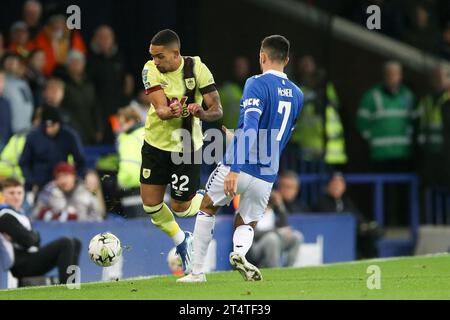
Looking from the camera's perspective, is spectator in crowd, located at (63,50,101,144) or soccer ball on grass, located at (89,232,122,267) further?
spectator in crowd, located at (63,50,101,144)

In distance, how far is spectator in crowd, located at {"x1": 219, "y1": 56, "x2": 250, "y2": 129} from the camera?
18781 millimetres

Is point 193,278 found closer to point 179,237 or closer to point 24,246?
point 179,237

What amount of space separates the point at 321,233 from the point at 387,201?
7.14 ft

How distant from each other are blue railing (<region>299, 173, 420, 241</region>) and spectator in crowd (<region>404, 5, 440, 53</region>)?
1.94m

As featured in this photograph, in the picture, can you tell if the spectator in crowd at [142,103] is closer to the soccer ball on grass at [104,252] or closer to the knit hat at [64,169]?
the knit hat at [64,169]

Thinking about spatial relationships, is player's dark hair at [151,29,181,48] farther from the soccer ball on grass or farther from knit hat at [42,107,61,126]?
knit hat at [42,107,61,126]

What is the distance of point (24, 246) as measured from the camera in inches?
555

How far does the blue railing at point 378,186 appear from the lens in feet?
61.9

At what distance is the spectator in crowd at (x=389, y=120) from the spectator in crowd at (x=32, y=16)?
4.40 m

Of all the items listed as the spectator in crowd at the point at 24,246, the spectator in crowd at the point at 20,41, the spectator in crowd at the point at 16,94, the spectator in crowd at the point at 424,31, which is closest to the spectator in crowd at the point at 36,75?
the spectator in crowd at the point at 20,41

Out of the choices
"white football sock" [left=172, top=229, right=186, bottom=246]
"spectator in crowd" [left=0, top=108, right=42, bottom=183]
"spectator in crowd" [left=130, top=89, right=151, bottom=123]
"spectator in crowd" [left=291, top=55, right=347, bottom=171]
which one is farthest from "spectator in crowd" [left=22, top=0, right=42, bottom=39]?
"white football sock" [left=172, top=229, right=186, bottom=246]

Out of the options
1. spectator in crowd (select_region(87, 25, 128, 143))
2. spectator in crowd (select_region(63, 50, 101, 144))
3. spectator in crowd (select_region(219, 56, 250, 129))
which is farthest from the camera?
spectator in crowd (select_region(219, 56, 250, 129))
